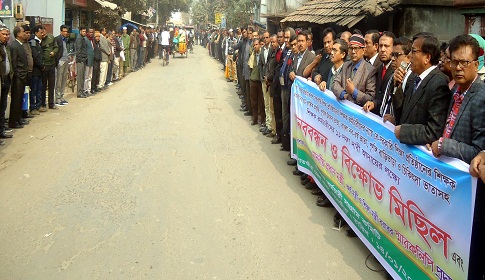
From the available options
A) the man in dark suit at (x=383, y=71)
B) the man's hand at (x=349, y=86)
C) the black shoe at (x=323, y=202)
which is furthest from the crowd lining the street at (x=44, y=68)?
the man in dark suit at (x=383, y=71)

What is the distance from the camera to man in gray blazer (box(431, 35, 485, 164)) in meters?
3.16

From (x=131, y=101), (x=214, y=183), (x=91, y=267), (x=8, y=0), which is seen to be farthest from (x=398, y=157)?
(x=8, y=0)

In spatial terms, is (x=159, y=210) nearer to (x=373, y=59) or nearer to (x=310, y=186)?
(x=310, y=186)

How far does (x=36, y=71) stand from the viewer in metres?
10.7

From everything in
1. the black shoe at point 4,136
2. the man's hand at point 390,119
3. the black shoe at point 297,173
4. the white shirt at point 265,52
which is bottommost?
the black shoe at point 297,173

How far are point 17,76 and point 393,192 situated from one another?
8125mm

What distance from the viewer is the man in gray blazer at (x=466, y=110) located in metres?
3.16

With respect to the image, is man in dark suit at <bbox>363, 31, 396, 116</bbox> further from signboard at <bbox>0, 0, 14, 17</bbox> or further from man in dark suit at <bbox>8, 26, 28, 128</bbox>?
signboard at <bbox>0, 0, 14, 17</bbox>

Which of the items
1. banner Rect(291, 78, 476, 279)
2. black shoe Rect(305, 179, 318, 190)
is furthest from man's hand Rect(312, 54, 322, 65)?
black shoe Rect(305, 179, 318, 190)

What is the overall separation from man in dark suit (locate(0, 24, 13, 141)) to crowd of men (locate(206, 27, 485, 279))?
4.74 metres

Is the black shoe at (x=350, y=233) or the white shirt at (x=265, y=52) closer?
the black shoe at (x=350, y=233)

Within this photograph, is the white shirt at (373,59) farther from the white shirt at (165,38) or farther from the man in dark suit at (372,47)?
the white shirt at (165,38)

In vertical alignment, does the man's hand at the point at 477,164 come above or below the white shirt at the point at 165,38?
below

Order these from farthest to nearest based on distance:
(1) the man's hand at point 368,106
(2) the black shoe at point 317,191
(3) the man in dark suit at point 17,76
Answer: (3) the man in dark suit at point 17,76 → (2) the black shoe at point 317,191 → (1) the man's hand at point 368,106
